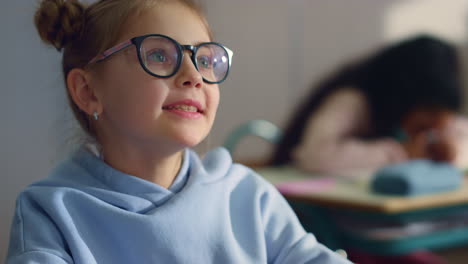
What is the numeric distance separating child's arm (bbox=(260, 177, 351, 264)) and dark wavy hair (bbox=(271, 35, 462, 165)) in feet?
4.81

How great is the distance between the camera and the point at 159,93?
0.69 metres

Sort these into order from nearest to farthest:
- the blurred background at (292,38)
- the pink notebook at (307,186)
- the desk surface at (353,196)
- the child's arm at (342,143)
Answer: the desk surface at (353,196)
the pink notebook at (307,186)
the child's arm at (342,143)
the blurred background at (292,38)

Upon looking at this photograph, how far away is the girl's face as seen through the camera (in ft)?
2.26

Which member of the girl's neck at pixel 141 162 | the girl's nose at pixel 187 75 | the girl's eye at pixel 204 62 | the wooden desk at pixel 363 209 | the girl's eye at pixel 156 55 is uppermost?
the girl's eye at pixel 156 55

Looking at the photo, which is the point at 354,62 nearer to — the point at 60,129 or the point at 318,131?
the point at 318,131

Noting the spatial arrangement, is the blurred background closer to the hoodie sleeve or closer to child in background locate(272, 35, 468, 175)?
child in background locate(272, 35, 468, 175)

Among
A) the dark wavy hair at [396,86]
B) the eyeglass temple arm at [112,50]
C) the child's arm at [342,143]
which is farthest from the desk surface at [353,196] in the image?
the eyeglass temple arm at [112,50]

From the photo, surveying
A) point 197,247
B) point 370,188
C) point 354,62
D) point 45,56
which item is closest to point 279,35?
point 354,62

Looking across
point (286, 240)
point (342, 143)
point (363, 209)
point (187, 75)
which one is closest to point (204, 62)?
point (187, 75)

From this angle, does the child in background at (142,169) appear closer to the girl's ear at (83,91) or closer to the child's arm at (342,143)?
the girl's ear at (83,91)

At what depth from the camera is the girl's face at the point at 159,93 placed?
0.69m

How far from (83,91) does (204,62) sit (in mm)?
186

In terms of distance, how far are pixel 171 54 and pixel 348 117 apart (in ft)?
5.16

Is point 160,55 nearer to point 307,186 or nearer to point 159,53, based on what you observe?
point 159,53
